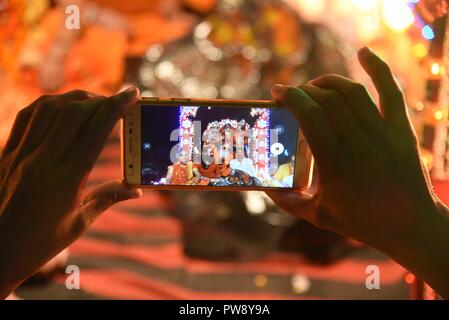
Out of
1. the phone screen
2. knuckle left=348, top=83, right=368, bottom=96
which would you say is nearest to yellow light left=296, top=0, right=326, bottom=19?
the phone screen

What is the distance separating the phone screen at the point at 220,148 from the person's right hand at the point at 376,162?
14 centimetres

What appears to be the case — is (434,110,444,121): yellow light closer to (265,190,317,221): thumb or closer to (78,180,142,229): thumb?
(265,190,317,221): thumb

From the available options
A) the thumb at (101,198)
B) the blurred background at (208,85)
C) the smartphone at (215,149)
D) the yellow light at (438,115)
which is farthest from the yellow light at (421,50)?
the thumb at (101,198)

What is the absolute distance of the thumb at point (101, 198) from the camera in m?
0.56

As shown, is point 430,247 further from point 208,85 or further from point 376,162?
point 208,85

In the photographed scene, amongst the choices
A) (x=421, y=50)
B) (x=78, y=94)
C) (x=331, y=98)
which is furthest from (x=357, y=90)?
(x=421, y=50)

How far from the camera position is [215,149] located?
0.64m

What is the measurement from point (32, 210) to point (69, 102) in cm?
11

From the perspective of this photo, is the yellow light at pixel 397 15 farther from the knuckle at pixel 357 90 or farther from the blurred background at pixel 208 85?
the knuckle at pixel 357 90

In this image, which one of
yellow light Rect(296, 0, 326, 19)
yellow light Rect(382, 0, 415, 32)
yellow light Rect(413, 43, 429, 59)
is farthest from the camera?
yellow light Rect(296, 0, 326, 19)

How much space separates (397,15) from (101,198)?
2.93ft

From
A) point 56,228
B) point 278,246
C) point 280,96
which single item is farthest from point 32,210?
point 278,246

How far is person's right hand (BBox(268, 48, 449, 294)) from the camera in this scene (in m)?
0.48

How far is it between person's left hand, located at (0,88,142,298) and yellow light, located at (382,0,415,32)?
2.46 feet
